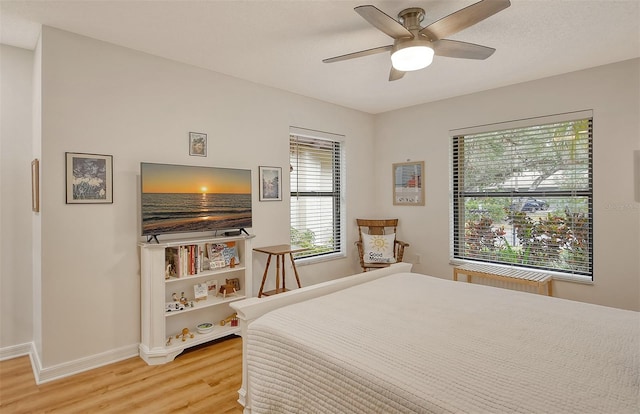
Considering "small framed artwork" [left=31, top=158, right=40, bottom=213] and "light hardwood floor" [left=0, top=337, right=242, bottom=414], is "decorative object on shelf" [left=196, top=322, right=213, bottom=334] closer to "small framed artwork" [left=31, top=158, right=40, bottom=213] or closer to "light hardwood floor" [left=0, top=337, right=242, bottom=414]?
"light hardwood floor" [left=0, top=337, right=242, bottom=414]

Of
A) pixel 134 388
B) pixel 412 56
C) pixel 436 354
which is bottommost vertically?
pixel 134 388

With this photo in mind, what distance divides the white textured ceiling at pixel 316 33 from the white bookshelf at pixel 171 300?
163 centimetres

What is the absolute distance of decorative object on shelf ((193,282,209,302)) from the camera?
3.04m

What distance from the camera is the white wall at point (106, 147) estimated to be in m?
2.45

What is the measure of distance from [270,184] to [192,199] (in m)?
1.03

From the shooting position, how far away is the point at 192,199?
9.57 feet

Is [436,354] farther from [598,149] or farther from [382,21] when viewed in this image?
[598,149]

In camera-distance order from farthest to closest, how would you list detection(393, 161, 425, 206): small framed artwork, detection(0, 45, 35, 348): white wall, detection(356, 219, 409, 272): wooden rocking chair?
detection(393, 161, 425, 206): small framed artwork, detection(356, 219, 409, 272): wooden rocking chair, detection(0, 45, 35, 348): white wall

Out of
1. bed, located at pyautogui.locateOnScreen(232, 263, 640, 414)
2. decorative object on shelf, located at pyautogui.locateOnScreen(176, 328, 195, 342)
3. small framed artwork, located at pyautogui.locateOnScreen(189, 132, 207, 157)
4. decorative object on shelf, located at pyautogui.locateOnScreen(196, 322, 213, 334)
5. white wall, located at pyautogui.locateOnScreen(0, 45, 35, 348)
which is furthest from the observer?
small framed artwork, located at pyautogui.locateOnScreen(189, 132, 207, 157)

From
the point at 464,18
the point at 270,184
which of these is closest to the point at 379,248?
the point at 270,184

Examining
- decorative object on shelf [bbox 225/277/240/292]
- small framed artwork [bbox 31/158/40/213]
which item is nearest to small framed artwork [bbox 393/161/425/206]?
decorative object on shelf [bbox 225/277/240/292]

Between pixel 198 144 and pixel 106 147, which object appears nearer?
pixel 106 147

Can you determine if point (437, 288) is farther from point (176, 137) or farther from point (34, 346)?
point (34, 346)

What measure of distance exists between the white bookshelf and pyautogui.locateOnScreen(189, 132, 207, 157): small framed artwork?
0.82 m
